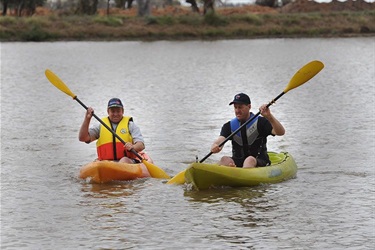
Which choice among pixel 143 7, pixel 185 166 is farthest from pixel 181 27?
pixel 185 166

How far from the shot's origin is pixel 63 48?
162ft

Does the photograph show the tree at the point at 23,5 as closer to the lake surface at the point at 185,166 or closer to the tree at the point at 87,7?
the tree at the point at 87,7

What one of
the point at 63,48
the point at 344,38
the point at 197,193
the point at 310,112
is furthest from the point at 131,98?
the point at 344,38

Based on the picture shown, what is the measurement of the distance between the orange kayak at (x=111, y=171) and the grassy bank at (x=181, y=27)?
43.6 meters

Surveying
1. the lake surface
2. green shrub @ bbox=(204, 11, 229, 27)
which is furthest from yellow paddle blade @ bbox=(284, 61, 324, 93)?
green shrub @ bbox=(204, 11, 229, 27)

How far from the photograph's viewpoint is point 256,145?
39.7 feet

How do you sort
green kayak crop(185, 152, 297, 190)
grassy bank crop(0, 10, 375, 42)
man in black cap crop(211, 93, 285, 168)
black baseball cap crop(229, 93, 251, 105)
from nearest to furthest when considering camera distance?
green kayak crop(185, 152, 297, 190) → black baseball cap crop(229, 93, 251, 105) → man in black cap crop(211, 93, 285, 168) → grassy bank crop(0, 10, 375, 42)

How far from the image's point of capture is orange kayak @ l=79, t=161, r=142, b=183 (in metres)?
12.3

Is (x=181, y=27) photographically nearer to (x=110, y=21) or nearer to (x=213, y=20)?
(x=213, y=20)

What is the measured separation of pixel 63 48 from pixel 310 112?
3018cm

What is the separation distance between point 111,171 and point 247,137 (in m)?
1.70

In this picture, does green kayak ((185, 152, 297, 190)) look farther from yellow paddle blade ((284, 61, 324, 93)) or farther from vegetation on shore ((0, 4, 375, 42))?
vegetation on shore ((0, 4, 375, 42))

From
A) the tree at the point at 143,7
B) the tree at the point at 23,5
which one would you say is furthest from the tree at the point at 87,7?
the tree at the point at 23,5

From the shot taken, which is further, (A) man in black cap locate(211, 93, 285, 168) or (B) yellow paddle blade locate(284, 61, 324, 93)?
(B) yellow paddle blade locate(284, 61, 324, 93)
